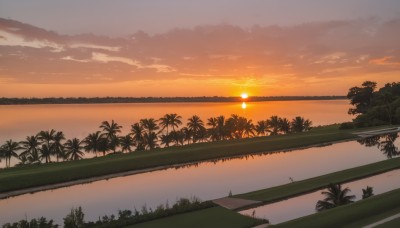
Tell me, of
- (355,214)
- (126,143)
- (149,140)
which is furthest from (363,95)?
(355,214)

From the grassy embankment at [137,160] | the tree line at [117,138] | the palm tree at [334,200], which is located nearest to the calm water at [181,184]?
the grassy embankment at [137,160]

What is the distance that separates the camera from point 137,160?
211 ft

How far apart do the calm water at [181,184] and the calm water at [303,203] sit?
27.0 ft

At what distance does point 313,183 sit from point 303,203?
24.6 feet

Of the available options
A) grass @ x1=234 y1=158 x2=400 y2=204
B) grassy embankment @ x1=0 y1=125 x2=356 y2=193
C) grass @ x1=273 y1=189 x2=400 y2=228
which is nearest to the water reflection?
grassy embankment @ x1=0 y1=125 x2=356 y2=193

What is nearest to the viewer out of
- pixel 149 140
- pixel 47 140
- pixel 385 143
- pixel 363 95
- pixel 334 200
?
pixel 334 200

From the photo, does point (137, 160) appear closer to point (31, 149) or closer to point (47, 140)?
point (47, 140)

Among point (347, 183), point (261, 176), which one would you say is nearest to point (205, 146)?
point (261, 176)

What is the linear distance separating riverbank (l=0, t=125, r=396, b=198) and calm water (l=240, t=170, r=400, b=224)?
2916 centimetres

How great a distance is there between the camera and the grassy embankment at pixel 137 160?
5244cm

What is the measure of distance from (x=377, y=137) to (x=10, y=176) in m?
78.0

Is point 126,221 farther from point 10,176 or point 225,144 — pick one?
point 225,144

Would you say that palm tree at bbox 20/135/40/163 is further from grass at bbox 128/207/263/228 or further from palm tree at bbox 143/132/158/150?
grass at bbox 128/207/263/228

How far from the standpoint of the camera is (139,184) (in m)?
52.7
